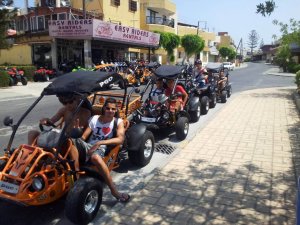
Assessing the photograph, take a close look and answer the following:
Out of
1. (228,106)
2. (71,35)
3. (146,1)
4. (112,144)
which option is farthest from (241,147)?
(146,1)

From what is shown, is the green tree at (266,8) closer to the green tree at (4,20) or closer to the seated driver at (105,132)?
the seated driver at (105,132)

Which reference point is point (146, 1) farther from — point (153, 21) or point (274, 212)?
point (274, 212)

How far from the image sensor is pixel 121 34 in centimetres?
2623

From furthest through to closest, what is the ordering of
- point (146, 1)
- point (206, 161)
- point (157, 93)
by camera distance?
point (146, 1)
point (157, 93)
point (206, 161)

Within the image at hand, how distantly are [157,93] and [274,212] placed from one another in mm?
4491

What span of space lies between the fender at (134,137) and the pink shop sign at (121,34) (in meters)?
18.2

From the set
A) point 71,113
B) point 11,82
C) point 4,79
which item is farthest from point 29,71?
point 71,113

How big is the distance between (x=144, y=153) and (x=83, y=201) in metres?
2.13

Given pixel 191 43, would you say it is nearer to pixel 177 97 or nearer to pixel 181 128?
pixel 177 97

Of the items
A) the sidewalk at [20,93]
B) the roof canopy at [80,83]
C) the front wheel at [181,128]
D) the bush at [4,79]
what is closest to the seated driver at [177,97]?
the front wheel at [181,128]

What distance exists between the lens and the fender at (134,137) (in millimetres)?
5445

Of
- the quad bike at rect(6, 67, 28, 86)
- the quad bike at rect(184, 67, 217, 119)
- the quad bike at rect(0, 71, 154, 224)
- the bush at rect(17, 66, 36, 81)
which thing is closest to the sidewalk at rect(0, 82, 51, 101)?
the quad bike at rect(6, 67, 28, 86)

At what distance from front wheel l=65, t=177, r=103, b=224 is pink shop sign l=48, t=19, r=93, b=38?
19.8 m

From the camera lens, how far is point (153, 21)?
44.2 m
